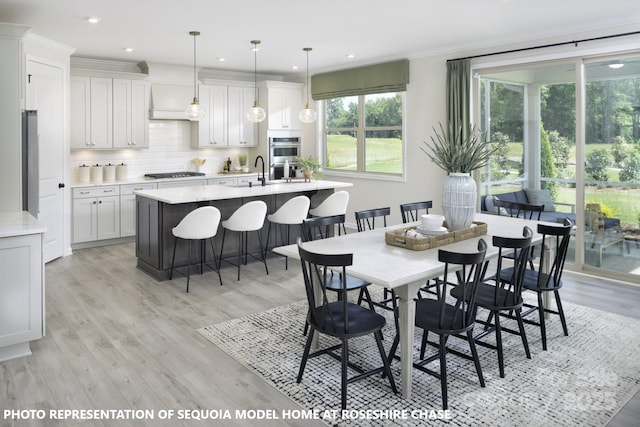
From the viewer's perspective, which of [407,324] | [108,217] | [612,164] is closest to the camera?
[407,324]

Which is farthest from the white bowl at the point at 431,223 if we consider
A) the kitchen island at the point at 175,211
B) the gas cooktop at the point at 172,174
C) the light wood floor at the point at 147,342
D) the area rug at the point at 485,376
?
the gas cooktop at the point at 172,174

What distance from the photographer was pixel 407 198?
24.5ft

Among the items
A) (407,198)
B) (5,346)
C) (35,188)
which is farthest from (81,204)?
(407,198)

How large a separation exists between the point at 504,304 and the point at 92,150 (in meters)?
6.34

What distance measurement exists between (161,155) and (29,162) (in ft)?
12.0

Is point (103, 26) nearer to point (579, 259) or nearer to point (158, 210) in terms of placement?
point (158, 210)

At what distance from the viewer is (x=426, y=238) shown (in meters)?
3.45

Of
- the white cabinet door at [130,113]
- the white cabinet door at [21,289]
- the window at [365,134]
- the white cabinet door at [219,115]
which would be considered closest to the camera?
the white cabinet door at [21,289]

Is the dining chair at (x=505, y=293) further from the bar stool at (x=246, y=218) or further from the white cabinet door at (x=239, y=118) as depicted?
the white cabinet door at (x=239, y=118)

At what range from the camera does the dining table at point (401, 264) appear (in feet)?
9.11

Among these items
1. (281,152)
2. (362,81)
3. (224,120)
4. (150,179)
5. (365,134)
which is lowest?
(150,179)

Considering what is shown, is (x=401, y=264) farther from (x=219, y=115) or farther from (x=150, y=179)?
(x=219, y=115)

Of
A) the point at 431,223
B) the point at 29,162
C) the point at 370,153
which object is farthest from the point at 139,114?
the point at 431,223

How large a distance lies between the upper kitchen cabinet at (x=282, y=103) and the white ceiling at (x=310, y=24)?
162 centimetres
